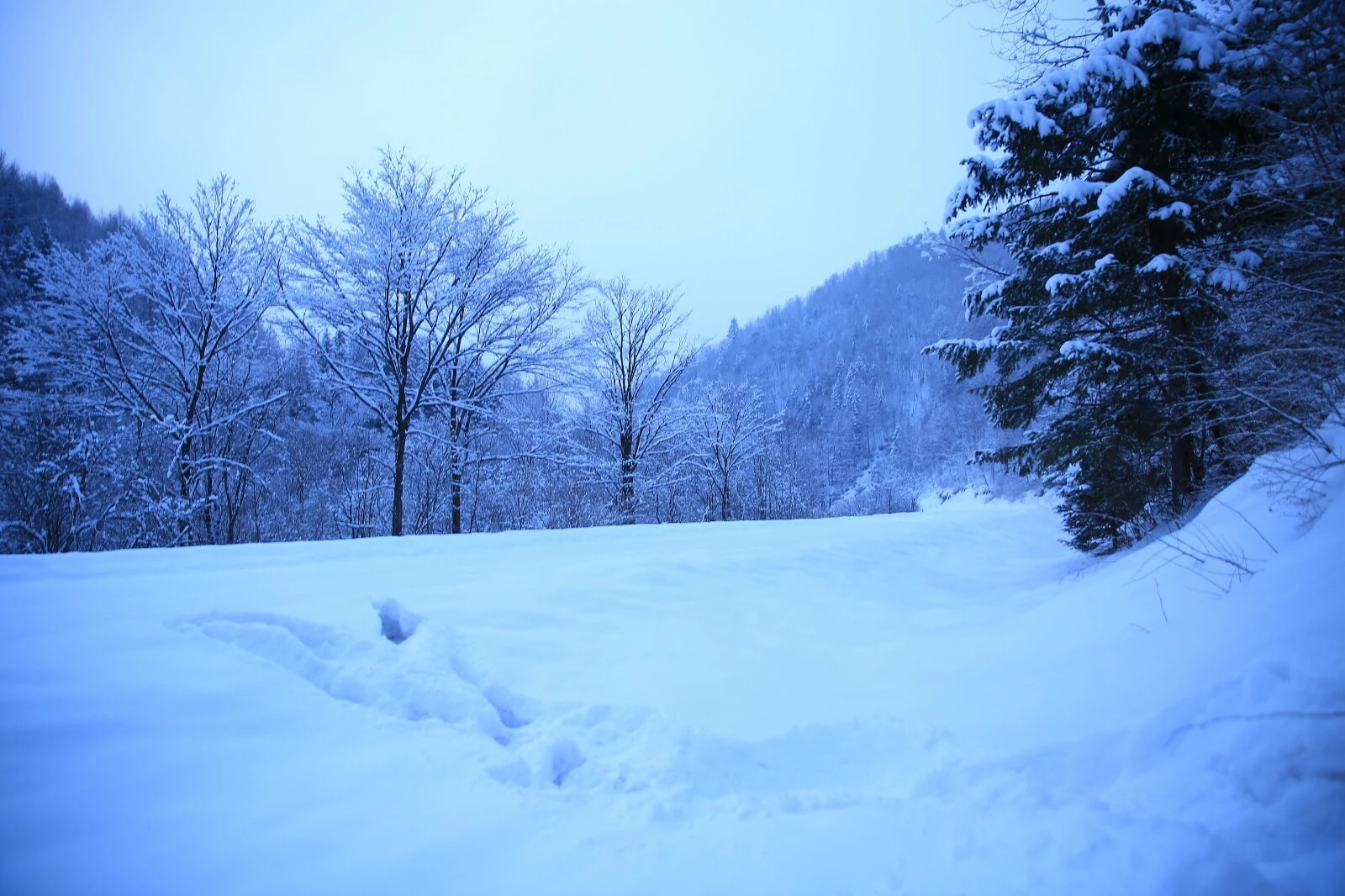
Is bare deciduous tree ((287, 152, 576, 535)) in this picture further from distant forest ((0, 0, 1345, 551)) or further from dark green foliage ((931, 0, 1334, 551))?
dark green foliage ((931, 0, 1334, 551))

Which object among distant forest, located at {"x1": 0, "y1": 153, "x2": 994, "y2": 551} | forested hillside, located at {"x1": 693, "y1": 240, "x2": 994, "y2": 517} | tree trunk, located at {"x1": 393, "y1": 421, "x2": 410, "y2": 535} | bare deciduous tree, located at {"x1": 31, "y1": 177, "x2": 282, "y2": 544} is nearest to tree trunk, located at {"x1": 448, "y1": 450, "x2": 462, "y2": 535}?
distant forest, located at {"x1": 0, "y1": 153, "x2": 994, "y2": 551}

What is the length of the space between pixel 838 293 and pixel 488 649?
119 m

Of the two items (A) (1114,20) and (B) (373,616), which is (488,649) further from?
(A) (1114,20)

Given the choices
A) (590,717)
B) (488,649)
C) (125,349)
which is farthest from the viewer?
(125,349)

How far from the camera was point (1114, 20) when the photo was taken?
675 centimetres

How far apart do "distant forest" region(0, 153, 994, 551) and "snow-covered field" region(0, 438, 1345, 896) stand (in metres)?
8.04

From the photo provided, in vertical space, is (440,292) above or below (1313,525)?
above

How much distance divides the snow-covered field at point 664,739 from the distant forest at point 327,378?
8036 mm

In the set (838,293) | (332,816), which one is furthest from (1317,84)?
(838,293)

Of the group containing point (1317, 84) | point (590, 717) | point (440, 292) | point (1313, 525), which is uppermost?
point (440, 292)

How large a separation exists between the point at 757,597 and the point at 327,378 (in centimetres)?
974

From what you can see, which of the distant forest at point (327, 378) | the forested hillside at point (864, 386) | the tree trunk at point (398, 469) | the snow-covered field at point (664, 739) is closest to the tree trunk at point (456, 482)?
the distant forest at point (327, 378)

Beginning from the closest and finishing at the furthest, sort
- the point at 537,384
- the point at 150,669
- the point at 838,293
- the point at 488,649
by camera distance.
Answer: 1. the point at 150,669
2. the point at 488,649
3. the point at 537,384
4. the point at 838,293

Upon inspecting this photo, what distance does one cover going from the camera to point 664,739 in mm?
2695
